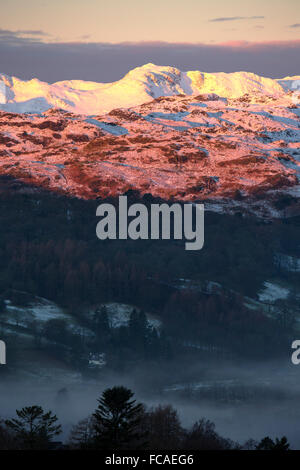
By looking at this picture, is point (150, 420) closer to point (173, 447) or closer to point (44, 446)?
point (173, 447)

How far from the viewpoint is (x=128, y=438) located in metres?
120
